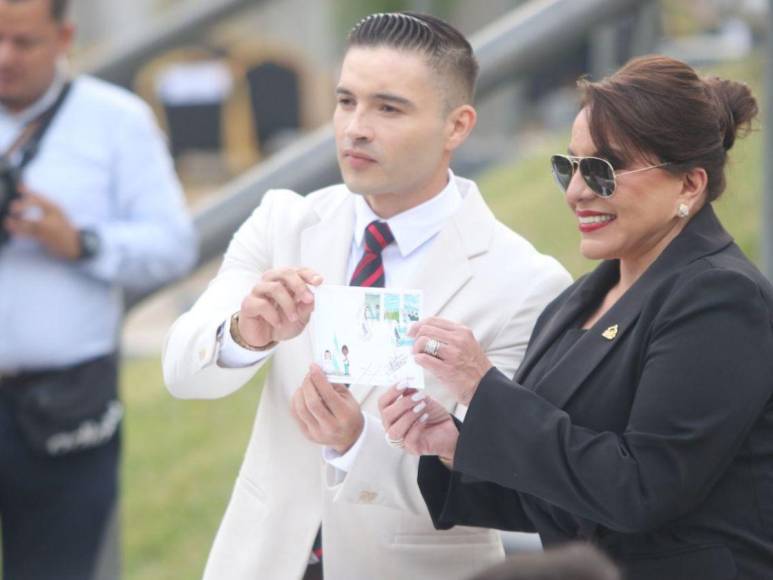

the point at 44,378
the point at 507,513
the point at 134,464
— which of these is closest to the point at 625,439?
the point at 507,513

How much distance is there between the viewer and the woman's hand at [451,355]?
2734mm

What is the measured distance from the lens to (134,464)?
7.26 meters

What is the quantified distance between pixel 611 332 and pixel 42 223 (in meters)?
2.20

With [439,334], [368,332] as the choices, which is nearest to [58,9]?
[368,332]

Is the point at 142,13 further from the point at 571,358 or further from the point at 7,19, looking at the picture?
the point at 571,358

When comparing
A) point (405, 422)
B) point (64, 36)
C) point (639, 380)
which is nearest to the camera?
point (639, 380)

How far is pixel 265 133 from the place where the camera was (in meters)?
16.7

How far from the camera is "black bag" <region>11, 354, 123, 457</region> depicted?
4406mm

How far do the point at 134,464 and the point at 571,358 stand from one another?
4767 millimetres

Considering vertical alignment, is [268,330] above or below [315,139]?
above

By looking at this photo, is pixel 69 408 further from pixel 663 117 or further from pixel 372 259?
pixel 663 117

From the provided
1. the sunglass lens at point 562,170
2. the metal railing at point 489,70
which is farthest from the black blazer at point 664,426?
the metal railing at point 489,70

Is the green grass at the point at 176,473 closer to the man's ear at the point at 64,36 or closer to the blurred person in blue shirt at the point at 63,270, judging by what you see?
the blurred person in blue shirt at the point at 63,270

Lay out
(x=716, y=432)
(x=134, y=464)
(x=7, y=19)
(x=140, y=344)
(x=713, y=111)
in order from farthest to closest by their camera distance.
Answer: (x=140, y=344) < (x=134, y=464) < (x=7, y=19) < (x=713, y=111) < (x=716, y=432)
